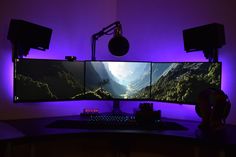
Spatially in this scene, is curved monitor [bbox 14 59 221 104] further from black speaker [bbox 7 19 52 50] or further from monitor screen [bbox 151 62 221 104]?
black speaker [bbox 7 19 52 50]

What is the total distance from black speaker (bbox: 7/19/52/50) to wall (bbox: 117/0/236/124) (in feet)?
2.80

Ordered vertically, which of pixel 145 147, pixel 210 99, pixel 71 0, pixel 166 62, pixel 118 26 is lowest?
pixel 145 147

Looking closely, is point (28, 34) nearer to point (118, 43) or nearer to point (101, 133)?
point (118, 43)

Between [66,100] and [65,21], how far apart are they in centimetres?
67

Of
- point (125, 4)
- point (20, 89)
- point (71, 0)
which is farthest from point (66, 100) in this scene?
point (125, 4)

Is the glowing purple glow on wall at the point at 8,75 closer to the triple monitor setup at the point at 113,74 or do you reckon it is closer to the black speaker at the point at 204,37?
the triple monitor setup at the point at 113,74

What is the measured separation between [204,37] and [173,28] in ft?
1.37

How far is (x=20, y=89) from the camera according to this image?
7.79 feet

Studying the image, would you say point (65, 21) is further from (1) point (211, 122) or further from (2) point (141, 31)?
(1) point (211, 122)

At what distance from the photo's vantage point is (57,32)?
106 inches

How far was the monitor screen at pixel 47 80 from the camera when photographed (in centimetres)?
237

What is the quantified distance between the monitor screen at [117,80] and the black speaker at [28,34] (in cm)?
44

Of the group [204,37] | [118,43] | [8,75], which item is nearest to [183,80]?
[204,37]

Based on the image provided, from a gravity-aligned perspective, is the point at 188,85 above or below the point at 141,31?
below
